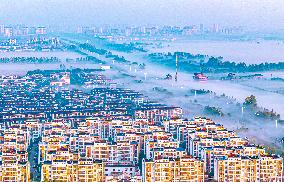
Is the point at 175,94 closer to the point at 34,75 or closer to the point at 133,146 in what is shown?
the point at 34,75

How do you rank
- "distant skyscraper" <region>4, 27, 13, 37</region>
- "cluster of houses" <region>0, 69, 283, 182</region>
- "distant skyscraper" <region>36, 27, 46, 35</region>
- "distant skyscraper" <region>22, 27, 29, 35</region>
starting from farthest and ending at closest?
"distant skyscraper" <region>36, 27, 46, 35</region> → "distant skyscraper" <region>22, 27, 29, 35</region> → "distant skyscraper" <region>4, 27, 13, 37</region> → "cluster of houses" <region>0, 69, 283, 182</region>

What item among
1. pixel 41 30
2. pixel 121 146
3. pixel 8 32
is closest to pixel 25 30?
pixel 41 30

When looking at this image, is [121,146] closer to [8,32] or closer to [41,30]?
[8,32]

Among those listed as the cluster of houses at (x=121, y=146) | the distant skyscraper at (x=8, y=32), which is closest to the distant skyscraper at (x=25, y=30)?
the distant skyscraper at (x=8, y=32)

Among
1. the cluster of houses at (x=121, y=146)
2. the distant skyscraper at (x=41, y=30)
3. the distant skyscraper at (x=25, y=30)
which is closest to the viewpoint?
the cluster of houses at (x=121, y=146)

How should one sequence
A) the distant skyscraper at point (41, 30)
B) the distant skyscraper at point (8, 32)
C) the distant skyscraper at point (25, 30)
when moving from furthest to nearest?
1. the distant skyscraper at point (41, 30)
2. the distant skyscraper at point (25, 30)
3. the distant skyscraper at point (8, 32)

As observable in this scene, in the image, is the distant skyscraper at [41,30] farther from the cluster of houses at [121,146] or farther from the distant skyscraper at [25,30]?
the cluster of houses at [121,146]

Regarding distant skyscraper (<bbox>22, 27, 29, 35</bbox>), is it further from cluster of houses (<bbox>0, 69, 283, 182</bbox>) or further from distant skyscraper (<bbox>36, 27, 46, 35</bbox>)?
cluster of houses (<bbox>0, 69, 283, 182</bbox>)

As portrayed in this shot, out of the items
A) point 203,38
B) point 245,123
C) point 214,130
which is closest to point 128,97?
point 245,123

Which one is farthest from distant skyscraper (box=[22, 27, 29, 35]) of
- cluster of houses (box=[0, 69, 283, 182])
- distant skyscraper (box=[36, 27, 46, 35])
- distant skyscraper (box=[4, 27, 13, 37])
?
cluster of houses (box=[0, 69, 283, 182])

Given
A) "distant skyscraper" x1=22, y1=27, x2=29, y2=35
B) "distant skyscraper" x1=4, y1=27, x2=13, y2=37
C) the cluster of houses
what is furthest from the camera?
"distant skyscraper" x1=22, y1=27, x2=29, y2=35
